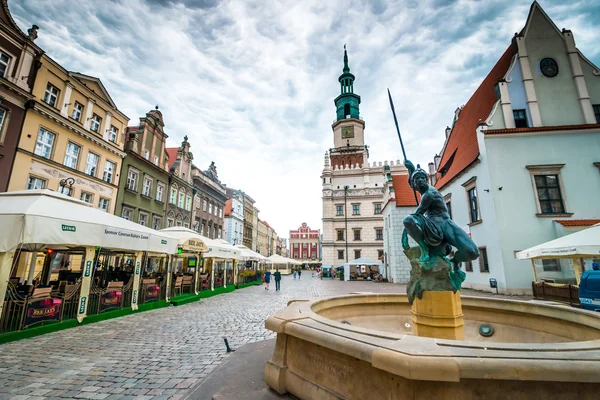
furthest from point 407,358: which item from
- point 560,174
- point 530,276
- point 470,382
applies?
point 560,174

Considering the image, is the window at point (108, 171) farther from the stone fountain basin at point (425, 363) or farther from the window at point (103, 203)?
the stone fountain basin at point (425, 363)

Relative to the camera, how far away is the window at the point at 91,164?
1792cm

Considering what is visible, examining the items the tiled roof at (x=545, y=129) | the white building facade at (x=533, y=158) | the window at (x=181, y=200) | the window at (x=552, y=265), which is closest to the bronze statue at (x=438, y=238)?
the white building facade at (x=533, y=158)

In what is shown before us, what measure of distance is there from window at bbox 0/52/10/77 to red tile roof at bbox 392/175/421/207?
30.2 metres

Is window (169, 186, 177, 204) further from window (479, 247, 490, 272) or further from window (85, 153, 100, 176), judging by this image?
window (479, 247, 490, 272)

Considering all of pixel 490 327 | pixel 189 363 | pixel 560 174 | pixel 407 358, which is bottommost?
pixel 189 363

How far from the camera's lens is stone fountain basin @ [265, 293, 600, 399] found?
192 cm

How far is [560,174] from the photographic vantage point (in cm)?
1596

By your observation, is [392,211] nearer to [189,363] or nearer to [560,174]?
[560,174]

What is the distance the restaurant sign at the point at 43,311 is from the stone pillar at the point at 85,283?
22.3 inches

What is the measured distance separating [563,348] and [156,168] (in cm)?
2712

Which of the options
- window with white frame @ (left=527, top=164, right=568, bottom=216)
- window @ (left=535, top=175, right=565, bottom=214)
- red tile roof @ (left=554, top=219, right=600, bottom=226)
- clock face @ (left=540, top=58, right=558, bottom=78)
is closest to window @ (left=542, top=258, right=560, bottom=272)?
red tile roof @ (left=554, top=219, right=600, bottom=226)

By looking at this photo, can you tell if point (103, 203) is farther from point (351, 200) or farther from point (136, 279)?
point (351, 200)

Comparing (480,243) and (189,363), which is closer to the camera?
(189,363)
